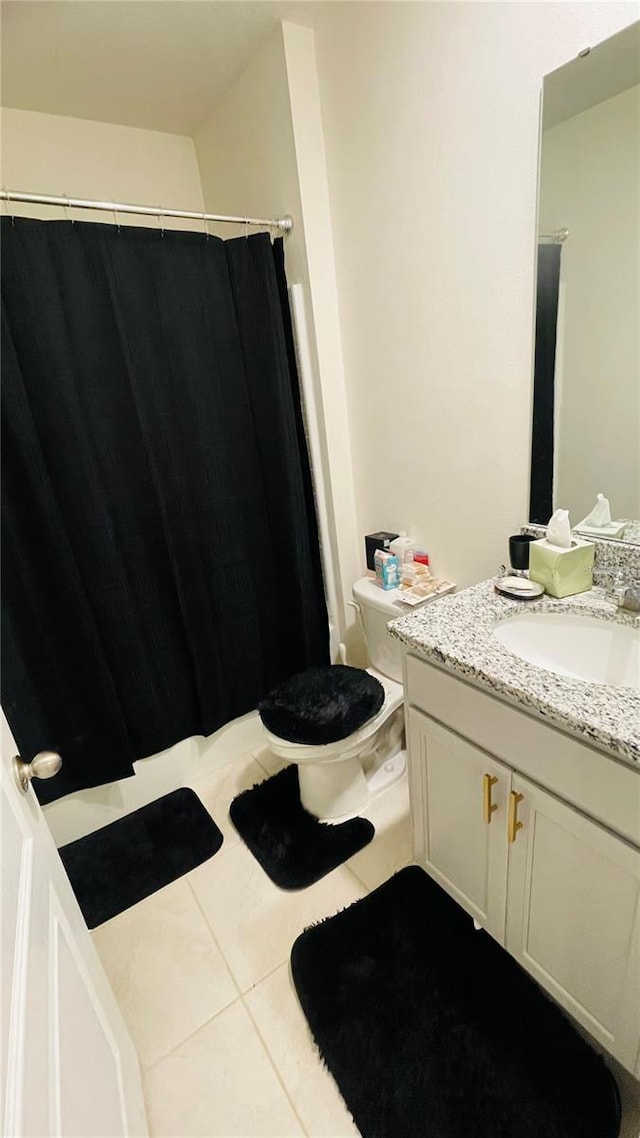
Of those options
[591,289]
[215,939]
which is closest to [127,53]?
[591,289]

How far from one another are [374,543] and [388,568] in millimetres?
140

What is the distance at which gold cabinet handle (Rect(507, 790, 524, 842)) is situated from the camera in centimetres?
95

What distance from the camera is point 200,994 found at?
4.10ft

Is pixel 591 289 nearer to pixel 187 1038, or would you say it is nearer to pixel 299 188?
pixel 299 188

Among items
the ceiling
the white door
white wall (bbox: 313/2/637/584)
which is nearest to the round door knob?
the white door

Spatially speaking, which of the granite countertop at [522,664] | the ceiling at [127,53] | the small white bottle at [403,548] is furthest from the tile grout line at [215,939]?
the ceiling at [127,53]

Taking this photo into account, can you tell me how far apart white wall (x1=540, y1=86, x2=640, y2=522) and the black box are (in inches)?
26.9

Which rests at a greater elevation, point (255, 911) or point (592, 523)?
point (592, 523)

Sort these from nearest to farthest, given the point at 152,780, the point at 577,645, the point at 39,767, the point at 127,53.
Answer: the point at 39,767
the point at 577,645
the point at 127,53
the point at 152,780

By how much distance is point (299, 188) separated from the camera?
1594 millimetres

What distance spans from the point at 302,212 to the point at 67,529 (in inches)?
49.5

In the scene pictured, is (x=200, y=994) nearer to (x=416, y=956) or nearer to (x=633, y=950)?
(x=416, y=956)

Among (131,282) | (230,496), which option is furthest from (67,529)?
(131,282)

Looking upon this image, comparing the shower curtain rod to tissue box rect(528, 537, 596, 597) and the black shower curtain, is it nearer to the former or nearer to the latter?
the black shower curtain
